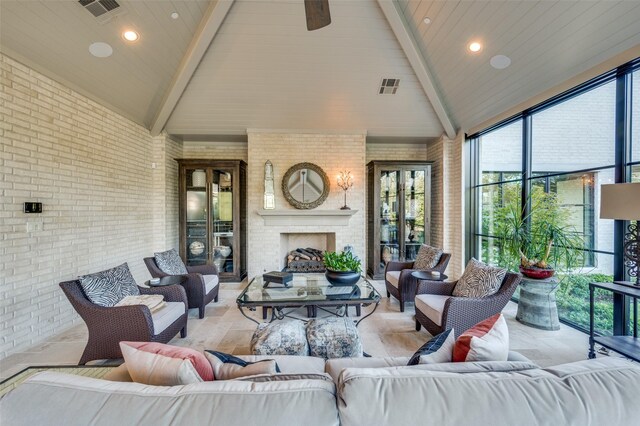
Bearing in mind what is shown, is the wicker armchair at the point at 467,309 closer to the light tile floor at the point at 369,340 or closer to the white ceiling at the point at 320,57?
the light tile floor at the point at 369,340

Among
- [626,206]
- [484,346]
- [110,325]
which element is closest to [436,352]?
[484,346]

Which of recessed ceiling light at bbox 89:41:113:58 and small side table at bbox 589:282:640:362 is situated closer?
small side table at bbox 589:282:640:362

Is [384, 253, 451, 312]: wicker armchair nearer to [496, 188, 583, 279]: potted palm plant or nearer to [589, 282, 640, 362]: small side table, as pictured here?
[496, 188, 583, 279]: potted palm plant

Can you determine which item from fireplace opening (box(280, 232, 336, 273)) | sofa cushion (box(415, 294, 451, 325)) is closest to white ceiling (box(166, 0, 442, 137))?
fireplace opening (box(280, 232, 336, 273))

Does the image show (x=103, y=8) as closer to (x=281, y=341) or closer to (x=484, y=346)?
(x=281, y=341)

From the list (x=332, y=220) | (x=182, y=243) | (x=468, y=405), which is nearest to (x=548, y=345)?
(x=468, y=405)

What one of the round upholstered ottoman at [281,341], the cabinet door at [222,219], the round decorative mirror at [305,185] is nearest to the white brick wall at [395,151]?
the round decorative mirror at [305,185]

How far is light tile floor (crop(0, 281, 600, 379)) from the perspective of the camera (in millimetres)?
2430

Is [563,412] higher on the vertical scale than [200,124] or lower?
lower

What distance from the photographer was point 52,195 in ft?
9.56

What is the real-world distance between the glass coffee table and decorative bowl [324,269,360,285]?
0.19 feet

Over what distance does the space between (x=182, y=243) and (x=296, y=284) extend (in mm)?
2887

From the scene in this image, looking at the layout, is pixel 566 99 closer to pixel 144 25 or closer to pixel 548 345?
pixel 548 345

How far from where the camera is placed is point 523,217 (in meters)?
3.75
